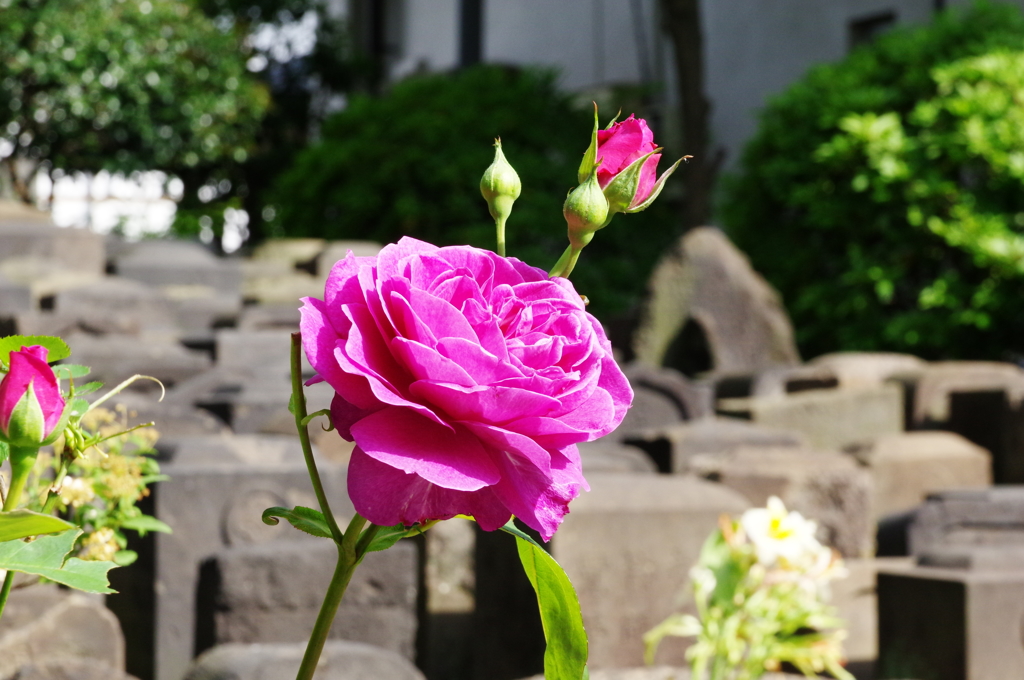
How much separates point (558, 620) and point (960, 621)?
241 centimetres

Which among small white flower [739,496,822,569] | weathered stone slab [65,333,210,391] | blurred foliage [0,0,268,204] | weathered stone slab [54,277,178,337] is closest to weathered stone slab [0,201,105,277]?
weathered stone slab [54,277,178,337]

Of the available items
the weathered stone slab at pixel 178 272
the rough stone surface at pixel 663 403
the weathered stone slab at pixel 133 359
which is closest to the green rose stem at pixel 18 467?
the weathered stone slab at pixel 133 359

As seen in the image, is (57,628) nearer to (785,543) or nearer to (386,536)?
(785,543)

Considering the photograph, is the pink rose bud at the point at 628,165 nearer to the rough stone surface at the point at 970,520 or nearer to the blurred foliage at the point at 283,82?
the rough stone surface at the point at 970,520

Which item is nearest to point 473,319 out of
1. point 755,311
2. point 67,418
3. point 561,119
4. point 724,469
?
point 67,418

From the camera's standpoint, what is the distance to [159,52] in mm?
10812

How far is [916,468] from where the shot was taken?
4.92 m

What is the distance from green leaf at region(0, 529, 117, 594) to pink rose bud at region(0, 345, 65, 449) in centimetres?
5

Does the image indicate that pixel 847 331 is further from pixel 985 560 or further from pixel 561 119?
pixel 985 560

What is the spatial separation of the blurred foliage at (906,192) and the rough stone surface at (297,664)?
253 inches

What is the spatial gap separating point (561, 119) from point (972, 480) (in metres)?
6.69

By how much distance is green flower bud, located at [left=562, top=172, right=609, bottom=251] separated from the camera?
627 millimetres

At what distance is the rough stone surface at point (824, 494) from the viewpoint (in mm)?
4035

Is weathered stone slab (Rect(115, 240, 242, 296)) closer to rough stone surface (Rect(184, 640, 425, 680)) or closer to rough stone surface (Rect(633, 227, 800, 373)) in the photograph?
rough stone surface (Rect(633, 227, 800, 373))
